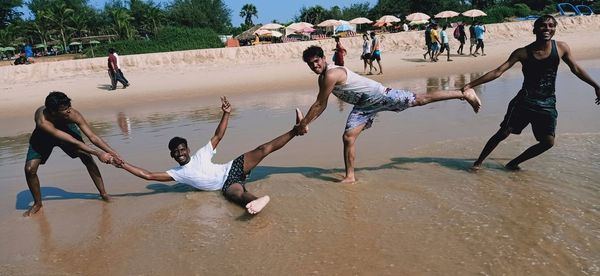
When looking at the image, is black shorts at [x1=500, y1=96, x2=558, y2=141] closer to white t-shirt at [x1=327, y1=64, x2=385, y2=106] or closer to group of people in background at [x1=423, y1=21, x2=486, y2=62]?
white t-shirt at [x1=327, y1=64, x2=385, y2=106]

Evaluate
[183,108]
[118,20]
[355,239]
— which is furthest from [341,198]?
[118,20]

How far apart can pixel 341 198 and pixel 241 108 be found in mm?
7633

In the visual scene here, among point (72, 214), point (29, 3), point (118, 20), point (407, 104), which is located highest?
point (29, 3)

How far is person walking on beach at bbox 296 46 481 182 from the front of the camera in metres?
4.83

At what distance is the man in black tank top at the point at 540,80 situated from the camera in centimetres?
465

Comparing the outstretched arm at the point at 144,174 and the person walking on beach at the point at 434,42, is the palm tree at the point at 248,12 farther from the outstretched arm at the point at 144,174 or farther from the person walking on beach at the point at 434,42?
the outstretched arm at the point at 144,174

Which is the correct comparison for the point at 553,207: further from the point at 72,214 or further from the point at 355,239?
the point at 72,214

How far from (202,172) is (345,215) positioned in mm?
1697

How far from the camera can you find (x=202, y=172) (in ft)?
16.8

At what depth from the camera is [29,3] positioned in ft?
222

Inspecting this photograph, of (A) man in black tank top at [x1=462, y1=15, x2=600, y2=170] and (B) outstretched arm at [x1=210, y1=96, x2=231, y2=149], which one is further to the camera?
(B) outstretched arm at [x1=210, y1=96, x2=231, y2=149]

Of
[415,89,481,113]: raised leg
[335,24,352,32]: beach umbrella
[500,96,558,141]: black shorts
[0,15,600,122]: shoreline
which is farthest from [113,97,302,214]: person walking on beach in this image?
[335,24,352,32]: beach umbrella

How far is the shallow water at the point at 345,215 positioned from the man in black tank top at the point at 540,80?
1.57ft

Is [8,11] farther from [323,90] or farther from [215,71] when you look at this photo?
[323,90]
